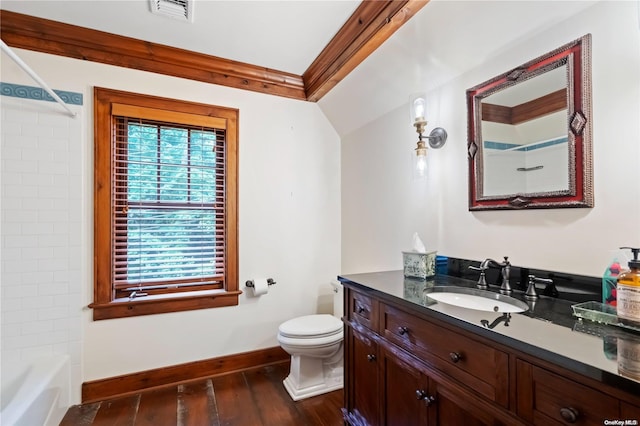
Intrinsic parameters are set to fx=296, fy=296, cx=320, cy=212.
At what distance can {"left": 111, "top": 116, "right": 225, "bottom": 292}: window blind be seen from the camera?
7.14 ft

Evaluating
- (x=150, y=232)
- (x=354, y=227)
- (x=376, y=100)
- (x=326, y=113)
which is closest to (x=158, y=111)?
(x=150, y=232)

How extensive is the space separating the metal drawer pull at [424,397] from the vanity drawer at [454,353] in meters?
0.11

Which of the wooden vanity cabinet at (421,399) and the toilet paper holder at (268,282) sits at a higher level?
the toilet paper holder at (268,282)

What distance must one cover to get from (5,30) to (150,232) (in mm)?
1545

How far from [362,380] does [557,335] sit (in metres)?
0.99

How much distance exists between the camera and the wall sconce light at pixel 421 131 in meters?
1.79

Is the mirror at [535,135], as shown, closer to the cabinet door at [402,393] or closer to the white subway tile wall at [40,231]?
the cabinet door at [402,393]

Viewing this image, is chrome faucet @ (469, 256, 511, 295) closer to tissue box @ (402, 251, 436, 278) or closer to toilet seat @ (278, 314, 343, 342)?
tissue box @ (402, 251, 436, 278)

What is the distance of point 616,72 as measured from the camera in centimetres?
107

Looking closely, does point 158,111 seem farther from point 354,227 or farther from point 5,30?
point 354,227

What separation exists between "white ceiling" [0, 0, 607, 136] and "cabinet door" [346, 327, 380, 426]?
1.57m

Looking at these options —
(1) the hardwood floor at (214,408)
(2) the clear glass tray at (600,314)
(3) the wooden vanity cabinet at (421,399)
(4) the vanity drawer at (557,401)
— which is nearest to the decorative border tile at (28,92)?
(1) the hardwood floor at (214,408)

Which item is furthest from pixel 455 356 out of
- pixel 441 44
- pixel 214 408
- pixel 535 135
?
pixel 214 408

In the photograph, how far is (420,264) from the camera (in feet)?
5.35
